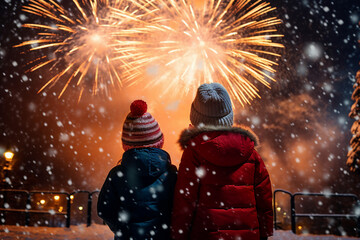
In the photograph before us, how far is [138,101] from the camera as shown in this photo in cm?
285

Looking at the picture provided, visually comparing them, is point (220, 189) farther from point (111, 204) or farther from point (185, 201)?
point (111, 204)

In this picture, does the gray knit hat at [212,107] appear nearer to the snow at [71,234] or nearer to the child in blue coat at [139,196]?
the child in blue coat at [139,196]

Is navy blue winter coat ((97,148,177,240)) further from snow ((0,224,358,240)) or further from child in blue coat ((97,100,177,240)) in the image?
snow ((0,224,358,240))

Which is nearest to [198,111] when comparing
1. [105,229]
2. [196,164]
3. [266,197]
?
[196,164]

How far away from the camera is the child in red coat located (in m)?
2.42

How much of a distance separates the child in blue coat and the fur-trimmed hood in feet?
1.00

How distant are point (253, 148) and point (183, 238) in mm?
980

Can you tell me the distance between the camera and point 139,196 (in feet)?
8.14

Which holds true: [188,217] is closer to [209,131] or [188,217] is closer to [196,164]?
[196,164]

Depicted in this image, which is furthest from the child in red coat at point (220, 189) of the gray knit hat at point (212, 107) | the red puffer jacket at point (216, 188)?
the gray knit hat at point (212, 107)

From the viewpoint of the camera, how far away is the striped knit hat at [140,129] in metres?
2.73

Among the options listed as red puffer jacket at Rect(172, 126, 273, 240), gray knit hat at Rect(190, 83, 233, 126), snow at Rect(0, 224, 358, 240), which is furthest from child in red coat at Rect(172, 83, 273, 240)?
snow at Rect(0, 224, 358, 240)

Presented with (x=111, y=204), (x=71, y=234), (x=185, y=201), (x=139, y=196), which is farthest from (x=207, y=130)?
(x=71, y=234)

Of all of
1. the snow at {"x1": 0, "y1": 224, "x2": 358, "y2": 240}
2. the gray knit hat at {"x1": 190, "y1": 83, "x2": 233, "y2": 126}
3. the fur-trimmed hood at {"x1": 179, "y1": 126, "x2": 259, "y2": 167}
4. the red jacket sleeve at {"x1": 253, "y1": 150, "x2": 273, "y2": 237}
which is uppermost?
the gray knit hat at {"x1": 190, "y1": 83, "x2": 233, "y2": 126}
